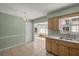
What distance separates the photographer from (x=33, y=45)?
116 inches

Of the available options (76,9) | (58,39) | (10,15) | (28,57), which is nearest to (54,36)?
(58,39)

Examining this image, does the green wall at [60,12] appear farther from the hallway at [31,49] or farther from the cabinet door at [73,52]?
the cabinet door at [73,52]

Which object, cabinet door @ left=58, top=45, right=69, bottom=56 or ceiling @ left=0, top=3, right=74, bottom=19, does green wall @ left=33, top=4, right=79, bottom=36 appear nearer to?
ceiling @ left=0, top=3, right=74, bottom=19

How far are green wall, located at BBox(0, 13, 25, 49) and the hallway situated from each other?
0.18m

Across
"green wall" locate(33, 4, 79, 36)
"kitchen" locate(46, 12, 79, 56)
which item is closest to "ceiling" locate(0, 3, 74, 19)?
"green wall" locate(33, 4, 79, 36)

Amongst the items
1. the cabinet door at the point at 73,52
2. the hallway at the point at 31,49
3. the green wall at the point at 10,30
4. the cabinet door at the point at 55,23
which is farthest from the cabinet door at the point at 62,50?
the green wall at the point at 10,30

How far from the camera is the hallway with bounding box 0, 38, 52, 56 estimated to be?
2512mm

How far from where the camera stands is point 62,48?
3.07 m

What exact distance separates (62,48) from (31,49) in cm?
103

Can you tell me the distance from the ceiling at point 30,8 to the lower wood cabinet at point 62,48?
882 millimetres

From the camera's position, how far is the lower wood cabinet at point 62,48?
2.65 meters

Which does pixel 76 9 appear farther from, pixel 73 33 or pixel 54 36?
pixel 54 36

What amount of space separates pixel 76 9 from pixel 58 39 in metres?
1.14

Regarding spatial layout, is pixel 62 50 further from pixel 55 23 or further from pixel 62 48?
pixel 55 23
